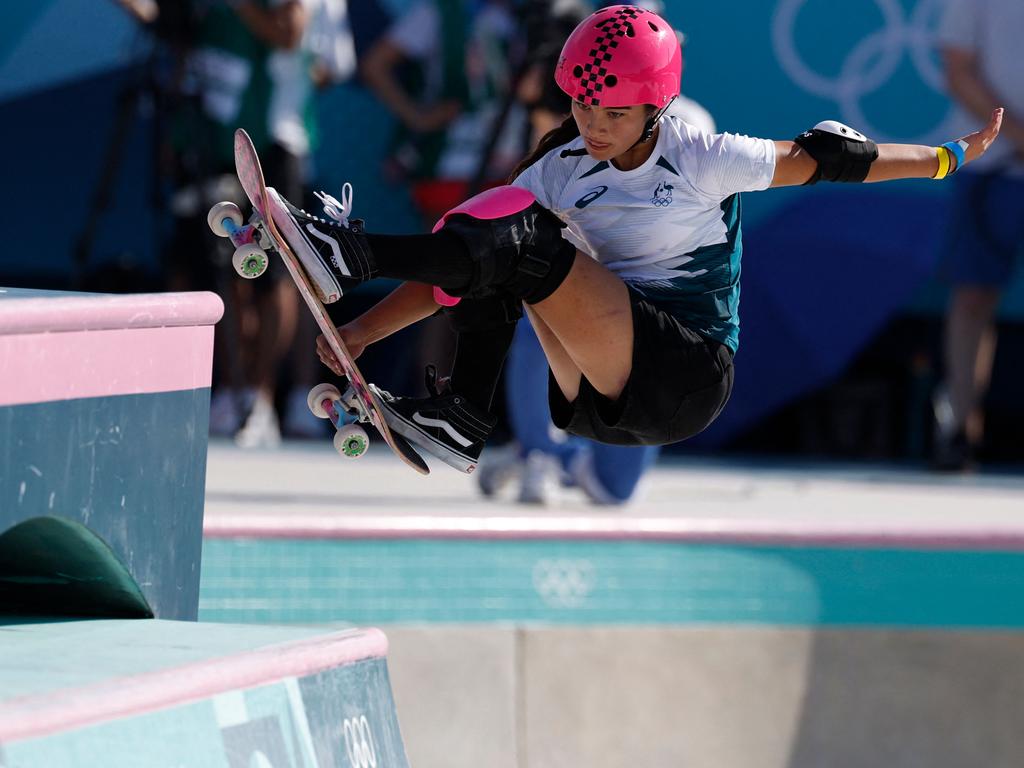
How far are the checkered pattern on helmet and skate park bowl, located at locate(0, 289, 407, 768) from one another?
123 centimetres

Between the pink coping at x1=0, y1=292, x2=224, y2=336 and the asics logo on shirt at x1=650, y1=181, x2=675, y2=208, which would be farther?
the asics logo on shirt at x1=650, y1=181, x2=675, y2=208

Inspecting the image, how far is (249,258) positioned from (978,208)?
4.96 meters

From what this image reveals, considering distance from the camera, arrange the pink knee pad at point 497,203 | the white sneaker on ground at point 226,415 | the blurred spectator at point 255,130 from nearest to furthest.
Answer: the pink knee pad at point 497,203 → the blurred spectator at point 255,130 → the white sneaker on ground at point 226,415

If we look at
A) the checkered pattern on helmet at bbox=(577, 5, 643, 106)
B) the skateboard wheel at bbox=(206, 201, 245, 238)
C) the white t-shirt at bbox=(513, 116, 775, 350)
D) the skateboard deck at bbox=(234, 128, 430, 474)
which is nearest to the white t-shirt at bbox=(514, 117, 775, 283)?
the white t-shirt at bbox=(513, 116, 775, 350)

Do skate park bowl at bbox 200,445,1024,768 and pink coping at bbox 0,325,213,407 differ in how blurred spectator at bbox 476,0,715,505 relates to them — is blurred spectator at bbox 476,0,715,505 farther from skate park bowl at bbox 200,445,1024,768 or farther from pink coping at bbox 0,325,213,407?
pink coping at bbox 0,325,213,407

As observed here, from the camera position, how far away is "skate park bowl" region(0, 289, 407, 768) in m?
3.47

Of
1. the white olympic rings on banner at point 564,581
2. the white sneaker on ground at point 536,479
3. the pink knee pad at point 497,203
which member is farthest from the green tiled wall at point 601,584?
the pink knee pad at point 497,203

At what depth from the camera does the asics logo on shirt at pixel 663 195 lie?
4.27 metres

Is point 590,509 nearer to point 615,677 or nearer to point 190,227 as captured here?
point 615,677

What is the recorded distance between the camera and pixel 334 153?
8984mm

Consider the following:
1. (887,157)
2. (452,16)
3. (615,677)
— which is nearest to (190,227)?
(452,16)

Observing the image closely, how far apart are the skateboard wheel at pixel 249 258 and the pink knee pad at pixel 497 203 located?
440mm

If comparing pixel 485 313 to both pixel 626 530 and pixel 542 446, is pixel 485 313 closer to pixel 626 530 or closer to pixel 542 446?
pixel 626 530

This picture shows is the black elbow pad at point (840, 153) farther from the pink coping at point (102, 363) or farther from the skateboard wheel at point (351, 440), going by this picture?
the pink coping at point (102, 363)
